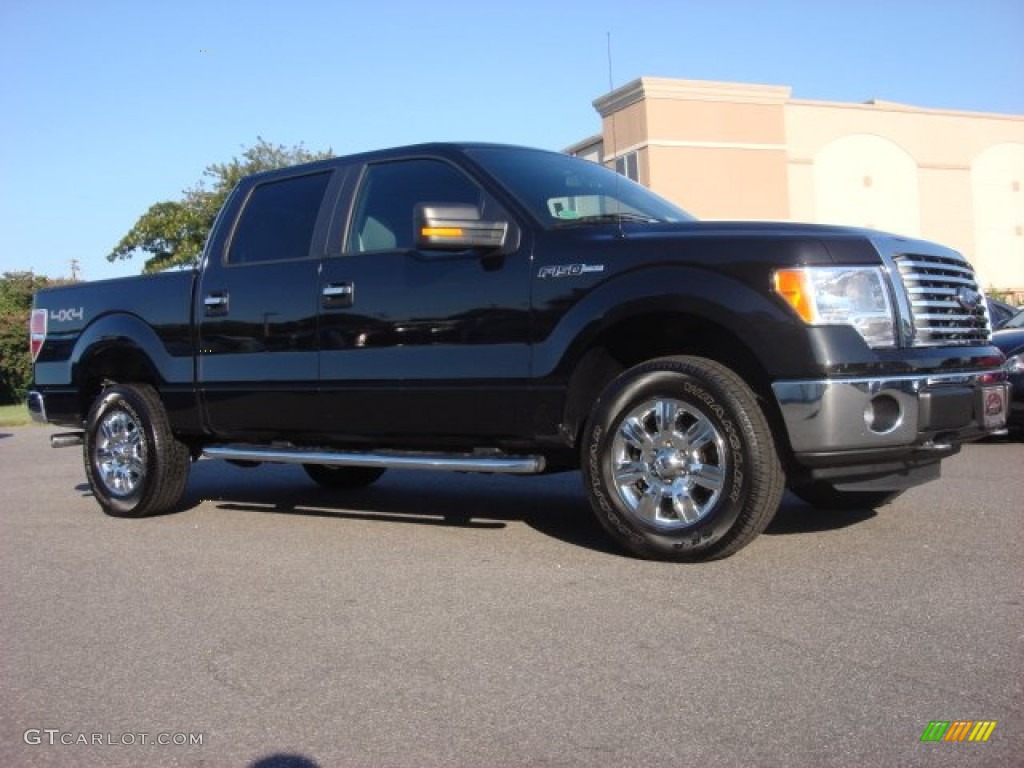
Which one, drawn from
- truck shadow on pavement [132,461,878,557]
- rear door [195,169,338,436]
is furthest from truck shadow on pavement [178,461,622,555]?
rear door [195,169,338,436]

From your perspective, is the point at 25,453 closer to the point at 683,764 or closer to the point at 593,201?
the point at 593,201

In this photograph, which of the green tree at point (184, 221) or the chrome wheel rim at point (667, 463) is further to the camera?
the green tree at point (184, 221)

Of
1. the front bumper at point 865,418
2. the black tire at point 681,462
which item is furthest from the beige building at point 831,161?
the front bumper at point 865,418

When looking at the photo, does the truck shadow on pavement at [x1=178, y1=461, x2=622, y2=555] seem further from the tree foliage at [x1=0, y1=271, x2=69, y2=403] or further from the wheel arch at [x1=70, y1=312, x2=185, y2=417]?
the tree foliage at [x1=0, y1=271, x2=69, y2=403]

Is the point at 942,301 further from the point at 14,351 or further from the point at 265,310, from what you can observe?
the point at 14,351

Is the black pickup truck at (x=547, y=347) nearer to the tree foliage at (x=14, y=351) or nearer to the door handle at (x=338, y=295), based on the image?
the door handle at (x=338, y=295)

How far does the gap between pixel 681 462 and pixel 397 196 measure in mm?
2383

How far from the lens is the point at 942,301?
4.83 meters

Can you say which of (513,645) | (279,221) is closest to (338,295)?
(279,221)

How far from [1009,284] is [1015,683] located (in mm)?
51000

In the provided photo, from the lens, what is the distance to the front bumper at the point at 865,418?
14.2 ft

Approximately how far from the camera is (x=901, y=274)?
180 inches

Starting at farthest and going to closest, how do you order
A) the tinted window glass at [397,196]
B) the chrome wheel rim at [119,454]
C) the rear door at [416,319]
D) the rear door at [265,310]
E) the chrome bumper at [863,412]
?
the chrome wheel rim at [119,454]
the rear door at [265,310]
the tinted window glass at [397,196]
the rear door at [416,319]
the chrome bumper at [863,412]

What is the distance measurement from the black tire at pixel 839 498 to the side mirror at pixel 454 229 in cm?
224
